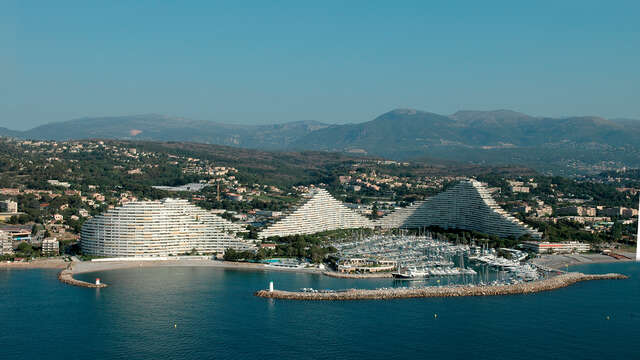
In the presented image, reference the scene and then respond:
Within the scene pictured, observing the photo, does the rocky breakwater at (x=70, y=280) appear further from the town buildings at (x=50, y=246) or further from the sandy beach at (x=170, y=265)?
the town buildings at (x=50, y=246)

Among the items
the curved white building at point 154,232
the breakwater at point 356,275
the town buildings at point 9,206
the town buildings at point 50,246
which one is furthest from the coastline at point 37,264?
the town buildings at point 9,206

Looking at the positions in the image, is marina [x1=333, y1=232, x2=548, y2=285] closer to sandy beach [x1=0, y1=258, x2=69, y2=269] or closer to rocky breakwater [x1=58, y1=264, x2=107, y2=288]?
rocky breakwater [x1=58, y1=264, x2=107, y2=288]

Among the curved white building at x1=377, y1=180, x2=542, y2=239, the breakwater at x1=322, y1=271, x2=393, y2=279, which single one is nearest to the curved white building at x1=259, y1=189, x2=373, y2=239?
the curved white building at x1=377, y1=180, x2=542, y2=239

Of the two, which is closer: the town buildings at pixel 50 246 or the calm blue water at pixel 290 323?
the calm blue water at pixel 290 323

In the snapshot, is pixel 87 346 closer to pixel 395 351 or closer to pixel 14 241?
pixel 395 351

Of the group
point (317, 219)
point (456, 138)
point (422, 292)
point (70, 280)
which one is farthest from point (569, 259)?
point (456, 138)

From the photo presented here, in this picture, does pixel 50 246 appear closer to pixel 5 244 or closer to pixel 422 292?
pixel 5 244
